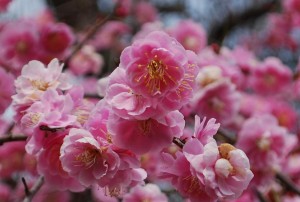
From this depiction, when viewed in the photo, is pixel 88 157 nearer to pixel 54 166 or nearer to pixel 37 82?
pixel 54 166

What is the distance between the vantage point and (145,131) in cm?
116

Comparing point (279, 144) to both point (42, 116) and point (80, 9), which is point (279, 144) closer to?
point (42, 116)

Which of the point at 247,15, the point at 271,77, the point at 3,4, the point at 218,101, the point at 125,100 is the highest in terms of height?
the point at 125,100

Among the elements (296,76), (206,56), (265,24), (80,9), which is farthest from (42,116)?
(265,24)

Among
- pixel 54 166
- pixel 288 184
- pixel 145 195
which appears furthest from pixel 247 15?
pixel 54 166

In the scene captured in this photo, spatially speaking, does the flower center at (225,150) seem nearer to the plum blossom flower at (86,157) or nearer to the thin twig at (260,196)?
the plum blossom flower at (86,157)

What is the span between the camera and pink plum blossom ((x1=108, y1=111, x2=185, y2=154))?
1137 mm

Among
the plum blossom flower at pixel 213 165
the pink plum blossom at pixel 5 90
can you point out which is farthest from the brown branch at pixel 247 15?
the plum blossom flower at pixel 213 165

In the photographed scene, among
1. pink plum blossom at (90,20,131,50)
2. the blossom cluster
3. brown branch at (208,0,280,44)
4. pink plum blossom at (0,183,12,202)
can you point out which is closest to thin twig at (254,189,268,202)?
the blossom cluster

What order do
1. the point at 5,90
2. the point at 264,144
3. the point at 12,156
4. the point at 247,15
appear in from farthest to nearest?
the point at 247,15 < the point at 12,156 < the point at 264,144 < the point at 5,90

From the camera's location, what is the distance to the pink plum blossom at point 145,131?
1.14 m

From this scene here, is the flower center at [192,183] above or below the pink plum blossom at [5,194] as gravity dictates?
above

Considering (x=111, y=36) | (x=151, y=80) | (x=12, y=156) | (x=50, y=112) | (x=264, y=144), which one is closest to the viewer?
(x=151, y=80)

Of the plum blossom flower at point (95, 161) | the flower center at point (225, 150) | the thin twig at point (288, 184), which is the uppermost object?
the flower center at point (225, 150)
